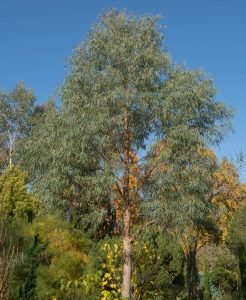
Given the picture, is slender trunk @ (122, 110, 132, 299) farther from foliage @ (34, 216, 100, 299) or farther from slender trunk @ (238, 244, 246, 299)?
slender trunk @ (238, 244, 246, 299)

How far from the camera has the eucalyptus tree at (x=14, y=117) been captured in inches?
1157

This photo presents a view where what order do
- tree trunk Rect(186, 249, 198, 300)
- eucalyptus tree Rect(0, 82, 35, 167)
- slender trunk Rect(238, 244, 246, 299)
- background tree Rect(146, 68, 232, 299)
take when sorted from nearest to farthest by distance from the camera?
background tree Rect(146, 68, 232, 299)
slender trunk Rect(238, 244, 246, 299)
tree trunk Rect(186, 249, 198, 300)
eucalyptus tree Rect(0, 82, 35, 167)

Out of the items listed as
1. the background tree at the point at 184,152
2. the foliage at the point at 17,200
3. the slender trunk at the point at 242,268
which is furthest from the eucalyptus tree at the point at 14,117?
the background tree at the point at 184,152

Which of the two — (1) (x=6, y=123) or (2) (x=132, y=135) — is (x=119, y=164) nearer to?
(2) (x=132, y=135)

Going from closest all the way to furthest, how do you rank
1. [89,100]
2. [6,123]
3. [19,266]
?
1. [19,266]
2. [89,100]
3. [6,123]

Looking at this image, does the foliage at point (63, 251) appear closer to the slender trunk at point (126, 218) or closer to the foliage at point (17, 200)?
the slender trunk at point (126, 218)

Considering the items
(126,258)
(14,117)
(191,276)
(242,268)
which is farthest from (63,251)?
(14,117)

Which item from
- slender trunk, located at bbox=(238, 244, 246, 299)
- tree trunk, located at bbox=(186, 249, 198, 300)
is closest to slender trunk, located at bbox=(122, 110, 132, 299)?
slender trunk, located at bbox=(238, 244, 246, 299)

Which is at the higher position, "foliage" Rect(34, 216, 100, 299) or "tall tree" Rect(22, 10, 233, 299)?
"tall tree" Rect(22, 10, 233, 299)

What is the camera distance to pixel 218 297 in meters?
20.7

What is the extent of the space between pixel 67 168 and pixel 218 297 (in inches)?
510

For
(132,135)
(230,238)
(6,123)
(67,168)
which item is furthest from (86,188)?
(6,123)

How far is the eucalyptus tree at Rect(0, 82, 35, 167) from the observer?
96.4 feet

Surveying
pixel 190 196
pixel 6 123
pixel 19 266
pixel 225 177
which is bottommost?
pixel 19 266
